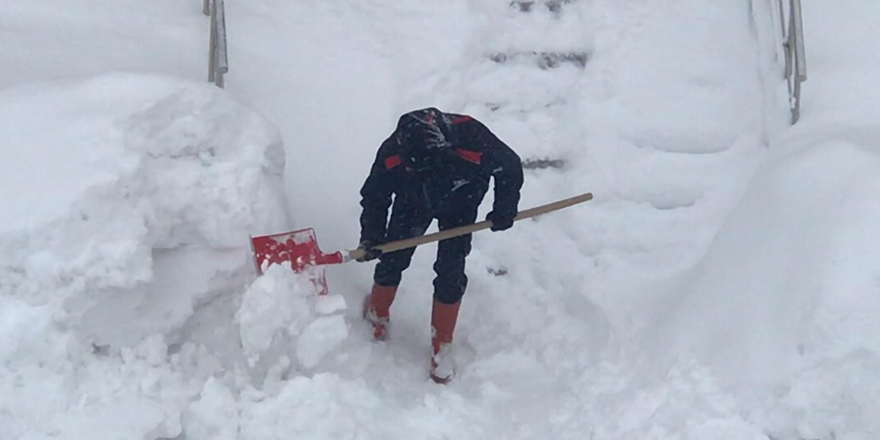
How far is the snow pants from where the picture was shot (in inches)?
142

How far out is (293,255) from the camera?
3420mm

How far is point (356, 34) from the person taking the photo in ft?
17.2

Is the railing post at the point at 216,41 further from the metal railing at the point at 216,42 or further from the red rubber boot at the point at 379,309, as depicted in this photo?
the red rubber boot at the point at 379,309

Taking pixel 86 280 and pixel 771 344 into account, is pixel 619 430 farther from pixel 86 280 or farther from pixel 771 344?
pixel 86 280

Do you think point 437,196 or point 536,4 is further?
point 536,4

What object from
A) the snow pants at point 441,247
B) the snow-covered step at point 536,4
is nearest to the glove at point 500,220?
the snow pants at point 441,247

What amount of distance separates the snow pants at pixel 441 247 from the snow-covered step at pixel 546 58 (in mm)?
1744

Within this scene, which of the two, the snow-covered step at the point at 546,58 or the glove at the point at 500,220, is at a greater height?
the snow-covered step at the point at 546,58

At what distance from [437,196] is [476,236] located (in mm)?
1032

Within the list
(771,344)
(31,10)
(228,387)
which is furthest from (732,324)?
(31,10)

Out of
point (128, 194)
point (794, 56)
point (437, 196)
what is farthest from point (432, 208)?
point (794, 56)

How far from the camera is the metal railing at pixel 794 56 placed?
13.7 ft

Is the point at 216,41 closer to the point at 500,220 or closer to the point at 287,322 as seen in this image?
the point at 287,322

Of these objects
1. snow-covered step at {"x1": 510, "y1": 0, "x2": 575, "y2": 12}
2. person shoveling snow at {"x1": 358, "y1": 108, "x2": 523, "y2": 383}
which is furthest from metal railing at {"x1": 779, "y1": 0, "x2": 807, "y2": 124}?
person shoveling snow at {"x1": 358, "y1": 108, "x2": 523, "y2": 383}
